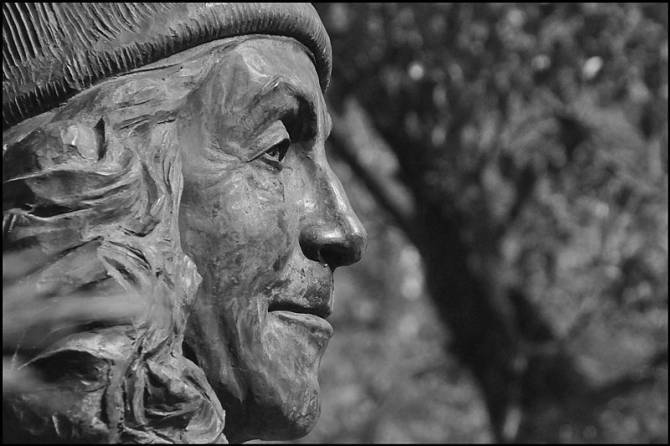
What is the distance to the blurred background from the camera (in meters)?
6.22

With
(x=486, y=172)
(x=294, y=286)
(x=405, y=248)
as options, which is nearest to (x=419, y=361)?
(x=486, y=172)

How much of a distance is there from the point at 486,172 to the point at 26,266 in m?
4.71

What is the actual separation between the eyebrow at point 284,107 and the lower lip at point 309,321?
14.7 inches

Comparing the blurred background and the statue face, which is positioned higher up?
the statue face

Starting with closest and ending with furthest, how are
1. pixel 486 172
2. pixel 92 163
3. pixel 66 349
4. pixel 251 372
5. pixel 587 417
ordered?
pixel 66 349
pixel 92 163
pixel 251 372
pixel 587 417
pixel 486 172

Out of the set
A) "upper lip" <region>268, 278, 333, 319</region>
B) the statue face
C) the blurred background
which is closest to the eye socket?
the statue face

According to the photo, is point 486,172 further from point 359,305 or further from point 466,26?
point 359,305

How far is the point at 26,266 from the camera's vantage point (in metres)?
2.12

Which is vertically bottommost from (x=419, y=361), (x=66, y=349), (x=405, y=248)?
(x=405, y=248)

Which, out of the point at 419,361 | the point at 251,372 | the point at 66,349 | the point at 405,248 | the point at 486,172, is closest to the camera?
the point at 66,349

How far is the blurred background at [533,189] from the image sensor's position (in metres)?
6.22

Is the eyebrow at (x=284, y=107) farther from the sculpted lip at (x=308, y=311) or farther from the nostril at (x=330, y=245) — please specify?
the sculpted lip at (x=308, y=311)

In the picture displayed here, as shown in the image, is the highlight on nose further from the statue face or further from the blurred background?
the blurred background

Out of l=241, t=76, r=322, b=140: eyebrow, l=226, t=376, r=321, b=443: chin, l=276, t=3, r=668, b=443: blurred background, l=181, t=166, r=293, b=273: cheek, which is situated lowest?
l=276, t=3, r=668, b=443: blurred background
